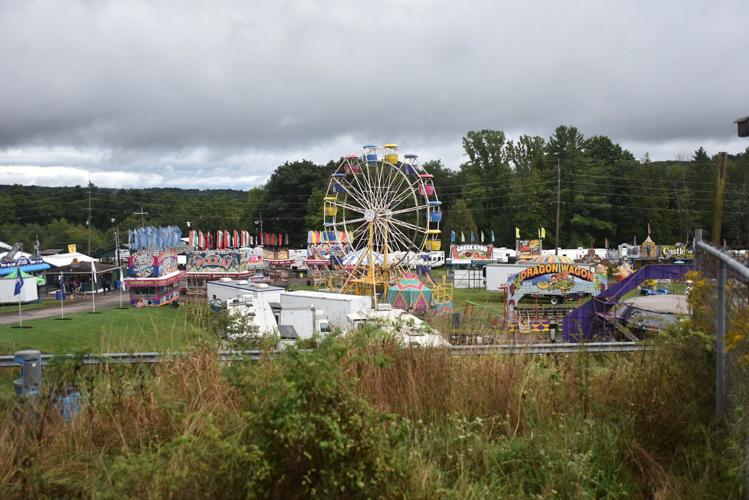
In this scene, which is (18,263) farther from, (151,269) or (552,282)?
(552,282)

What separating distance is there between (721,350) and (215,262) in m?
37.9

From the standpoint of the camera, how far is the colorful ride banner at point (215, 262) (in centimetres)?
3944

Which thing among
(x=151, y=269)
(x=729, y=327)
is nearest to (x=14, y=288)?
(x=151, y=269)

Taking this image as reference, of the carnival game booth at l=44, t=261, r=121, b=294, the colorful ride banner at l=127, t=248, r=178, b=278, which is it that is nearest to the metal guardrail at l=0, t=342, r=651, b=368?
the colorful ride banner at l=127, t=248, r=178, b=278

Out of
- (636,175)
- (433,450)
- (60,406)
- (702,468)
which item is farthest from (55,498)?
(636,175)

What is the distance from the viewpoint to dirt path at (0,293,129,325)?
25062mm

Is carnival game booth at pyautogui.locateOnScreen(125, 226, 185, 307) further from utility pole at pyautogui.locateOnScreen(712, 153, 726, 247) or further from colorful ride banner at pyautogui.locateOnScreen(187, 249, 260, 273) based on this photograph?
utility pole at pyautogui.locateOnScreen(712, 153, 726, 247)

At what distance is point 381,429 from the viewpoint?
3.23 meters

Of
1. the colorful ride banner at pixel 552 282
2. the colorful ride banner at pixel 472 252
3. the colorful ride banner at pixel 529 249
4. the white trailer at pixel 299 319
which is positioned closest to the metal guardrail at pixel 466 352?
the white trailer at pixel 299 319

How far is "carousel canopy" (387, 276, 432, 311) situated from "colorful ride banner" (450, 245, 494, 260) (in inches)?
1039

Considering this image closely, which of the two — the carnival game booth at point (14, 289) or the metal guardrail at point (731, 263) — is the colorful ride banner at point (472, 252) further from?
the metal guardrail at point (731, 263)

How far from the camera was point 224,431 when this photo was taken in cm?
367

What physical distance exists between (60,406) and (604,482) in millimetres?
3525

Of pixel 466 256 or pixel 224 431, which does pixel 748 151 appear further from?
pixel 466 256
